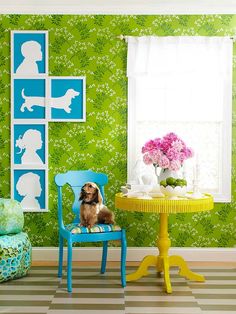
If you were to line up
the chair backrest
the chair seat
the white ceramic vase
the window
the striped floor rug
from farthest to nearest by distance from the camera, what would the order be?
the window < the chair backrest < the white ceramic vase < the chair seat < the striped floor rug

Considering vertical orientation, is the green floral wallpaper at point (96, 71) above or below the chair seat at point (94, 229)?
above

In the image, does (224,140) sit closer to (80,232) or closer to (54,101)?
(54,101)

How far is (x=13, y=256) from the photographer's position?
5066 millimetres

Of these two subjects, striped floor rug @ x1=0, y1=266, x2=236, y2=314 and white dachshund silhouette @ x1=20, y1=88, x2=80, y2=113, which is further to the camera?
white dachshund silhouette @ x1=20, y1=88, x2=80, y2=113

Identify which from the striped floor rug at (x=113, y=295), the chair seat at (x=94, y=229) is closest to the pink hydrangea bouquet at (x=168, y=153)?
the chair seat at (x=94, y=229)

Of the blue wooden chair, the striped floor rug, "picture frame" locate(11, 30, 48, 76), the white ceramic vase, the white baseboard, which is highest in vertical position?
"picture frame" locate(11, 30, 48, 76)

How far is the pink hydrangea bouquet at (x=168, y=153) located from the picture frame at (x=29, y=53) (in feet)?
5.36

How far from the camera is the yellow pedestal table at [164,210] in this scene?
4.77 m

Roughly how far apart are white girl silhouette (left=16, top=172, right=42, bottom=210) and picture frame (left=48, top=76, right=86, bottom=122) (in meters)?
0.67

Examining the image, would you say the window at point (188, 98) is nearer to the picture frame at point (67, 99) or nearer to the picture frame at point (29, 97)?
the picture frame at point (67, 99)

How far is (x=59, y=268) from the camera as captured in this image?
17.3 feet

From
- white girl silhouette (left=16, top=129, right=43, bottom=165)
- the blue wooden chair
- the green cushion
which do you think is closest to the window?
the blue wooden chair

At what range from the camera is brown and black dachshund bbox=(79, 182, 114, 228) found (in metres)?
4.97

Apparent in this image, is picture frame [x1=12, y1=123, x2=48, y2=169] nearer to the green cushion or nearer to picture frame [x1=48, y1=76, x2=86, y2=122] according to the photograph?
picture frame [x1=48, y1=76, x2=86, y2=122]
